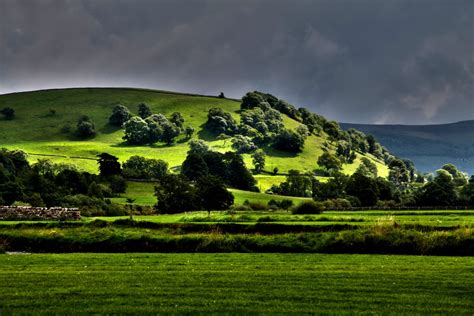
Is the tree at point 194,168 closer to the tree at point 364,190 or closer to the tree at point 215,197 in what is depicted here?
the tree at point 364,190

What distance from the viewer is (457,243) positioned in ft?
151

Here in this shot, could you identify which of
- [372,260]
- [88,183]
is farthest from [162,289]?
[88,183]

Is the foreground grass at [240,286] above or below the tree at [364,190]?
below

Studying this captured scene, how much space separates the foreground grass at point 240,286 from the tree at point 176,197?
264ft

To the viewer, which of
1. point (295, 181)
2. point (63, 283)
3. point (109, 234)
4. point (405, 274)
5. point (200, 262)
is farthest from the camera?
point (295, 181)

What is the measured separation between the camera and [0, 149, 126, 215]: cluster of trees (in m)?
116

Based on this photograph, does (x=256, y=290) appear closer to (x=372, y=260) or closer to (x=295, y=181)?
(x=372, y=260)

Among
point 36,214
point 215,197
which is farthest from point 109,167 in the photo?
point 36,214

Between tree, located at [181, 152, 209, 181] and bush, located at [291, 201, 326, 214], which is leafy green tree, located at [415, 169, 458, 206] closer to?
bush, located at [291, 201, 326, 214]

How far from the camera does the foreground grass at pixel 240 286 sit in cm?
2259

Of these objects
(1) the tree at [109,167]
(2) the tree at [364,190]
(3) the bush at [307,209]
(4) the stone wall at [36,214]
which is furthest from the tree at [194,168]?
(4) the stone wall at [36,214]

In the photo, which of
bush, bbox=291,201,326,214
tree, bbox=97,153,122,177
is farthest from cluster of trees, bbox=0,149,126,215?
bush, bbox=291,201,326,214

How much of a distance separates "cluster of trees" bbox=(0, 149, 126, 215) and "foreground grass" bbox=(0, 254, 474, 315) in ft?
261

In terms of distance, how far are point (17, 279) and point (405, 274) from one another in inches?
766
